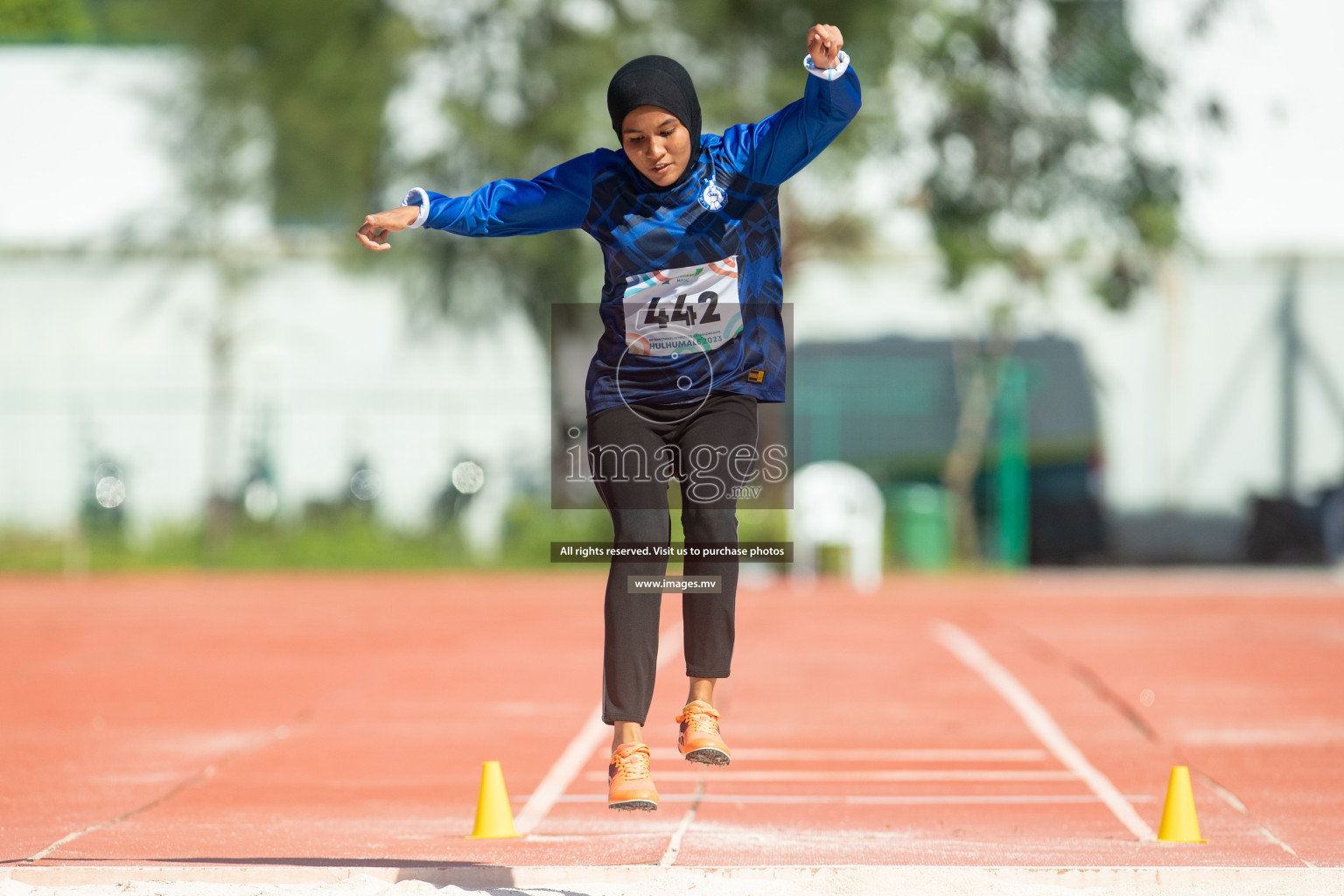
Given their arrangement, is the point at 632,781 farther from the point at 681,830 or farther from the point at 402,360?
the point at 402,360

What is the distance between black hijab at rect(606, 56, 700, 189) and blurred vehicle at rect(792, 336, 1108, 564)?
61.8 feet

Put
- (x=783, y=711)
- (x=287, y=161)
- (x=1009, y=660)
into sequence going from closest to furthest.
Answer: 1. (x=783, y=711)
2. (x=1009, y=660)
3. (x=287, y=161)

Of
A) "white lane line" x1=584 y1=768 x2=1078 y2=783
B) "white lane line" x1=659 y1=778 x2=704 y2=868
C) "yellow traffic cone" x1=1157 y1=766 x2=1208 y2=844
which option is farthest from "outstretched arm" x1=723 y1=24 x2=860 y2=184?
"white lane line" x1=584 y1=768 x2=1078 y2=783

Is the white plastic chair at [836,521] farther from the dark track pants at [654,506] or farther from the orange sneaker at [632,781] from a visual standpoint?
the orange sneaker at [632,781]

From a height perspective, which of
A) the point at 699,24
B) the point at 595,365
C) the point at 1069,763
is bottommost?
the point at 1069,763

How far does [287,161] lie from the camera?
2517 centimetres

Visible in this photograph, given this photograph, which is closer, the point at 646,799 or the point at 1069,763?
the point at 646,799

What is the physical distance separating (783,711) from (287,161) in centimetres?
1698

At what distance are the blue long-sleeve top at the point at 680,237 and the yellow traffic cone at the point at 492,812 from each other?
194 centimetres

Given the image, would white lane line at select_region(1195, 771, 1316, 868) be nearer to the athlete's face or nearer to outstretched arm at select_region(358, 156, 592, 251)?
the athlete's face

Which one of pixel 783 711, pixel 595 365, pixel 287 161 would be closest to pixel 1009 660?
pixel 783 711

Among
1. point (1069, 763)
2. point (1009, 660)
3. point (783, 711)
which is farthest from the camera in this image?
point (1009, 660)

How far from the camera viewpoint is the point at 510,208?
209 inches

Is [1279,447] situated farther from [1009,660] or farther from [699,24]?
[1009,660]
